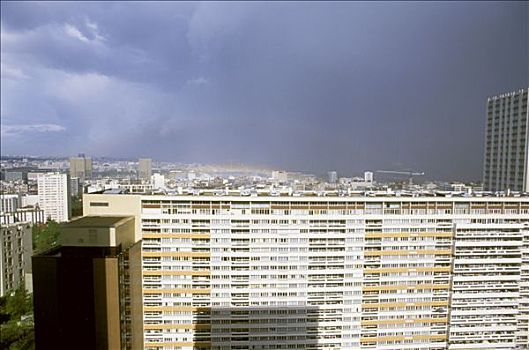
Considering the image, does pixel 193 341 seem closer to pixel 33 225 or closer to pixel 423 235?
pixel 423 235

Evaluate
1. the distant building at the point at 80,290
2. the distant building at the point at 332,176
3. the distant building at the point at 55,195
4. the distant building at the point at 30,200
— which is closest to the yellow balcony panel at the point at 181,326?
the distant building at the point at 80,290

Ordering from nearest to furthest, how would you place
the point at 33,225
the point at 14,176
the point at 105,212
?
the point at 105,212
the point at 14,176
the point at 33,225

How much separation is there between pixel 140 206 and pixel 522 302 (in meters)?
4.29

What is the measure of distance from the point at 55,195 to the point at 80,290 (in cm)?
509

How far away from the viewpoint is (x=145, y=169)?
13.7 feet

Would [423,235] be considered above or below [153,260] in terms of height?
above

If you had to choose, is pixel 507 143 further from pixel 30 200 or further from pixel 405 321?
pixel 30 200

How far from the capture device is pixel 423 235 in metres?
3.44

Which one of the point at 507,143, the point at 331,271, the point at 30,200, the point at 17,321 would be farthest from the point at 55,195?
the point at 507,143

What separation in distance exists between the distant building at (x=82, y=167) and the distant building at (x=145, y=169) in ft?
2.42

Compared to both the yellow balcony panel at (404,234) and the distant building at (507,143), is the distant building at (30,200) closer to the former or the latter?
the yellow balcony panel at (404,234)

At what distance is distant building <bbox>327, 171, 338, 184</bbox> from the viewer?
3969 millimetres

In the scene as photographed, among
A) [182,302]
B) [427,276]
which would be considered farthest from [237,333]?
[427,276]

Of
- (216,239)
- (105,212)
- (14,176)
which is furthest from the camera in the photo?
(14,176)
